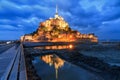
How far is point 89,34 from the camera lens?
6378 inches

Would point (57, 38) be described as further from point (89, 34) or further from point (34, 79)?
point (34, 79)

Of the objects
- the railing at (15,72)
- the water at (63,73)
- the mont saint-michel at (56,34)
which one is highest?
the mont saint-michel at (56,34)

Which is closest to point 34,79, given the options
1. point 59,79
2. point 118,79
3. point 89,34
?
point 59,79

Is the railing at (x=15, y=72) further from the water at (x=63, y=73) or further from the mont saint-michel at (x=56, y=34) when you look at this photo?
the mont saint-michel at (x=56, y=34)

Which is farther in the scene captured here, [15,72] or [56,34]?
[56,34]

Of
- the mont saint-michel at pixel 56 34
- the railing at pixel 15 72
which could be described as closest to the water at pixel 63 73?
the railing at pixel 15 72

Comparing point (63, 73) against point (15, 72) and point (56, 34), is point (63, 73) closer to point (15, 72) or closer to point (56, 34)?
point (15, 72)

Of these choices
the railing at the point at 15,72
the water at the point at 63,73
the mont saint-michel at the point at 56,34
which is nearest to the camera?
the railing at the point at 15,72

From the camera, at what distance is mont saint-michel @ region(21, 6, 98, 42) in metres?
144

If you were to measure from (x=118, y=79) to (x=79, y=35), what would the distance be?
140219 millimetres

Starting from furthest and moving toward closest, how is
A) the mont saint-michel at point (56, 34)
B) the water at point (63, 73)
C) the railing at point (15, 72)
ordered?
the mont saint-michel at point (56, 34)
the water at point (63, 73)
the railing at point (15, 72)

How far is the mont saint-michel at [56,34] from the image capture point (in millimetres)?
144050

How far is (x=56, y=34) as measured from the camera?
143875mm

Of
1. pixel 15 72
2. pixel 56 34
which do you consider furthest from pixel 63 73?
pixel 56 34
